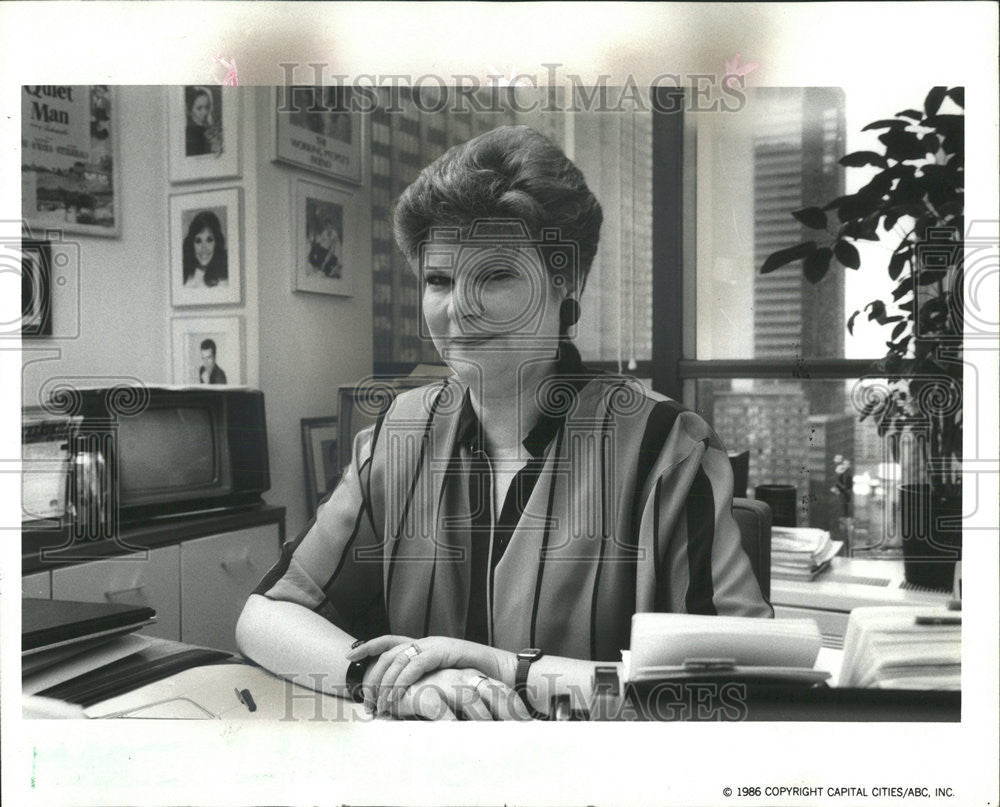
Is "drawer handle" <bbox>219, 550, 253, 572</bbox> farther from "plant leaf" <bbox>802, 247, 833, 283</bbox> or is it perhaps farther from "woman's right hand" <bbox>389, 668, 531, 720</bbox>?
"plant leaf" <bbox>802, 247, 833, 283</bbox>

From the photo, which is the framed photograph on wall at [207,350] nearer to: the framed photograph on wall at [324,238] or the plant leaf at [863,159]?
the framed photograph on wall at [324,238]

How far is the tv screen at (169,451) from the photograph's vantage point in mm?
1788

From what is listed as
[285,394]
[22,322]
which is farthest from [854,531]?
[22,322]

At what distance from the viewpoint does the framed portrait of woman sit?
5.82 feet

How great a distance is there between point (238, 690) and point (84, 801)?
41 cm

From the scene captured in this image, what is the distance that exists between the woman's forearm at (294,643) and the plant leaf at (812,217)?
1.28 meters

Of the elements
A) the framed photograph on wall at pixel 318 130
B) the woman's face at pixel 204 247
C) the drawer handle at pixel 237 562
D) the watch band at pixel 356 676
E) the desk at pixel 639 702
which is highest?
the framed photograph on wall at pixel 318 130

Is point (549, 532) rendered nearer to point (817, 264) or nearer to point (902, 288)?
point (817, 264)

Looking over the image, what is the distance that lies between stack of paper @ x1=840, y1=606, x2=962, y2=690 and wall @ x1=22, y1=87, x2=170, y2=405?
1568mm

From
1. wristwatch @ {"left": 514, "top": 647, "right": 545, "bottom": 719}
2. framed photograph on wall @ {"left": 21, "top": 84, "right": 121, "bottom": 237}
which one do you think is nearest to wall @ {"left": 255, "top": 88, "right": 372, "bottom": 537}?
framed photograph on wall @ {"left": 21, "top": 84, "right": 121, "bottom": 237}

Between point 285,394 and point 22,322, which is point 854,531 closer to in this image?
point 285,394

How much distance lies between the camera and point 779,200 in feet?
5.77

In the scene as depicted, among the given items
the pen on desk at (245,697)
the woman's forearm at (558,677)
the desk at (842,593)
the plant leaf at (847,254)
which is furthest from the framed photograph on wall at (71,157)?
the desk at (842,593)

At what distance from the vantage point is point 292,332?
1.77 m
